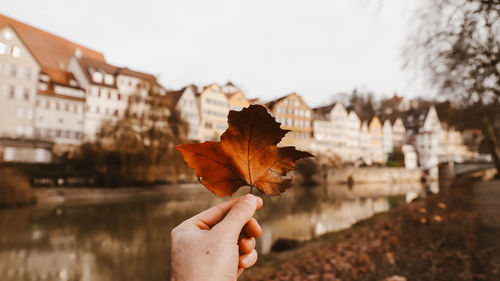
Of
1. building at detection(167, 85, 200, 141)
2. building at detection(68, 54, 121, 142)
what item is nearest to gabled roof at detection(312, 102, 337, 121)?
building at detection(167, 85, 200, 141)

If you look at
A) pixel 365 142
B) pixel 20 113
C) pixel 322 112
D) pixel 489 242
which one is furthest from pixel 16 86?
pixel 365 142

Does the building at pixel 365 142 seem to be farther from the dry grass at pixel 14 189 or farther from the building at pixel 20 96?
the dry grass at pixel 14 189

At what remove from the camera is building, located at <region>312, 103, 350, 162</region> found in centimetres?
3692

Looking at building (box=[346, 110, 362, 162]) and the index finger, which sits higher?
building (box=[346, 110, 362, 162])

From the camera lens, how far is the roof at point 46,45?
98.0 ft

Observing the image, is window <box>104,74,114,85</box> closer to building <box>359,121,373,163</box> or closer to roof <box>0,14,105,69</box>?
roof <box>0,14,105,69</box>

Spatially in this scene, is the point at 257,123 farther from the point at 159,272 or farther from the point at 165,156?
the point at 165,156

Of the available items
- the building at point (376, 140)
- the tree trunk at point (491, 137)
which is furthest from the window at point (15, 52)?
the building at point (376, 140)

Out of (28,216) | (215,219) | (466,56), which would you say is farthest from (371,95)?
(215,219)

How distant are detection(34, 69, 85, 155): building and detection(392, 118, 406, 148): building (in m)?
45.1

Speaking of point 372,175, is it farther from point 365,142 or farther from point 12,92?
point 12,92

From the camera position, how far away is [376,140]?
46.4 m

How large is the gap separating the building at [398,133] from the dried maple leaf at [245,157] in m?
53.0

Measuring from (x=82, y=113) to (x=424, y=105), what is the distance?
25.6 metres
